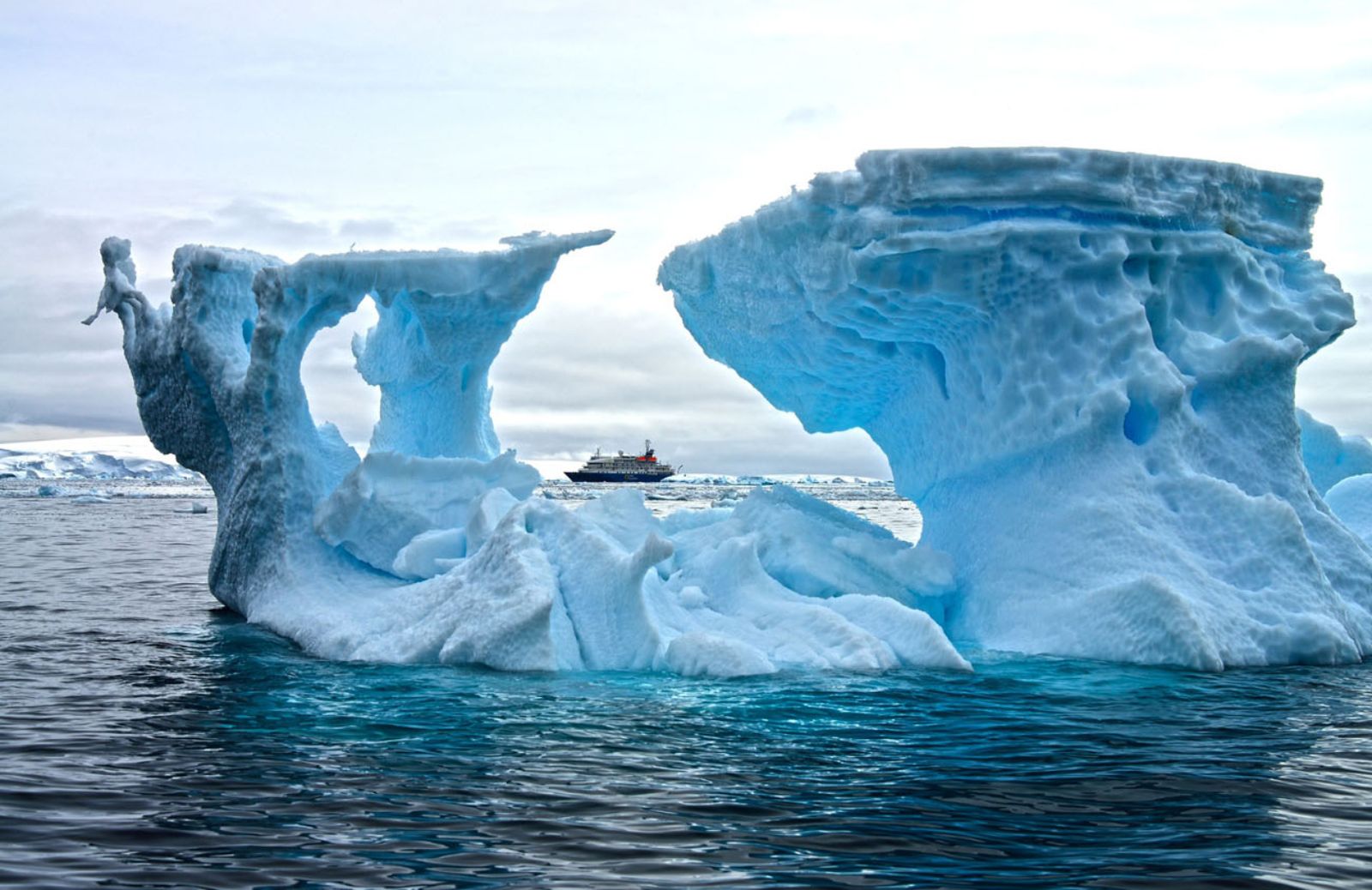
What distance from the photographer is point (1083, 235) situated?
985cm

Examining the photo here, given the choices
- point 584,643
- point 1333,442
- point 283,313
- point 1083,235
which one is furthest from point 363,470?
point 1333,442

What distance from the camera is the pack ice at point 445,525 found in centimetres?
891

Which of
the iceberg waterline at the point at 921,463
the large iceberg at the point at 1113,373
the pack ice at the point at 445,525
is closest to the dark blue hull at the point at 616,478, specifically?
the pack ice at the point at 445,525

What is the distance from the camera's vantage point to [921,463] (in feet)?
39.6

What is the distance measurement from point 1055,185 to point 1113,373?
1583mm

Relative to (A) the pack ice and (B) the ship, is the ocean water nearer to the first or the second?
(A) the pack ice

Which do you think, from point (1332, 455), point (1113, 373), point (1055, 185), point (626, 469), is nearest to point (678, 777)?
point (1113, 373)

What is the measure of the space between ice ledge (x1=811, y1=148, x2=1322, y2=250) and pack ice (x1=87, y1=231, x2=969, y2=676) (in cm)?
282

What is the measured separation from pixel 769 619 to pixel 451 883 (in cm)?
514

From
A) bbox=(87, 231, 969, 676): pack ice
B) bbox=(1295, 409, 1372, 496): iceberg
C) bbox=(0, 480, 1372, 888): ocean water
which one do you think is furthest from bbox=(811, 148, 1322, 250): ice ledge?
bbox=(1295, 409, 1372, 496): iceberg

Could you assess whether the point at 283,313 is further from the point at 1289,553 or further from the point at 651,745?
the point at 1289,553

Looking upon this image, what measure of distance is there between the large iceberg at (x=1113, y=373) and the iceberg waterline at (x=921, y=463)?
24 millimetres

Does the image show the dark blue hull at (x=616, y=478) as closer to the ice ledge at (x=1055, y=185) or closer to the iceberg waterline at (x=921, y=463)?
the iceberg waterline at (x=921, y=463)

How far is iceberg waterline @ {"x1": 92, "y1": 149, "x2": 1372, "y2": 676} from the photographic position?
354 inches
